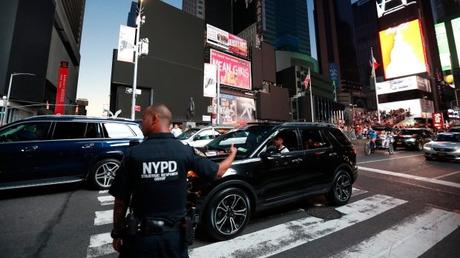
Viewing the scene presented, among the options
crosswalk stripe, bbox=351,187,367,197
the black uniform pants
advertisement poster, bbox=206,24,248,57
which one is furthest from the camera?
advertisement poster, bbox=206,24,248,57

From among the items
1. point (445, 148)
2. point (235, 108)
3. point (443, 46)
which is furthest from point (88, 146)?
point (443, 46)

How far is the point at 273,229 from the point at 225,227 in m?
0.90

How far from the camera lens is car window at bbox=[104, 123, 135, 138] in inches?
262

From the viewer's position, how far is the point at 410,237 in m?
3.67

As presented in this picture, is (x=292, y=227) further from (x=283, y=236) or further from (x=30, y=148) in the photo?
(x=30, y=148)

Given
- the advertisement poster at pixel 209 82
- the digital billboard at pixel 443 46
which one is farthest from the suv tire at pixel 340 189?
the digital billboard at pixel 443 46

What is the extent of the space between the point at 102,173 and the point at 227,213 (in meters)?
4.47

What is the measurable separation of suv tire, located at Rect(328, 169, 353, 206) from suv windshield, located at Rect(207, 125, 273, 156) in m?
2.09

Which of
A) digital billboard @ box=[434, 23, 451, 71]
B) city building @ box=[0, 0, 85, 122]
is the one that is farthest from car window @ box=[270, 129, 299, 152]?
digital billboard @ box=[434, 23, 451, 71]

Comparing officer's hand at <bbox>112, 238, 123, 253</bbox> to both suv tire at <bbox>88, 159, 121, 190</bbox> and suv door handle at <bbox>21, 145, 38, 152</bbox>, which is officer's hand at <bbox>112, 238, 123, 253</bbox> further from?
suv door handle at <bbox>21, 145, 38, 152</bbox>

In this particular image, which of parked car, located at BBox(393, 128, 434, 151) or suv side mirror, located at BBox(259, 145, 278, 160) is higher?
parked car, located at BBox(393, 128, 434, 151)

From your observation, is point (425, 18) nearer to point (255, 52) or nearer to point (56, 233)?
point (255, 52)

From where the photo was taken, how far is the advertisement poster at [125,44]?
50.7 ft

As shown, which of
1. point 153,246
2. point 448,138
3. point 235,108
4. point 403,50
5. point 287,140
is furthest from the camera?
point 403,50
